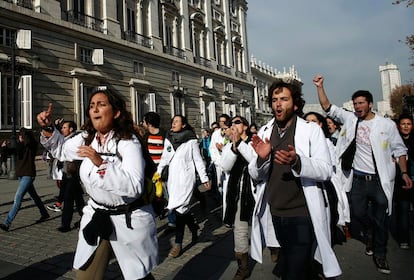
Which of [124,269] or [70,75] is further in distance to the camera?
[70,75]

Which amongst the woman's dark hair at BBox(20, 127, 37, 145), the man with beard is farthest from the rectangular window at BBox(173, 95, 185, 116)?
the man with beard

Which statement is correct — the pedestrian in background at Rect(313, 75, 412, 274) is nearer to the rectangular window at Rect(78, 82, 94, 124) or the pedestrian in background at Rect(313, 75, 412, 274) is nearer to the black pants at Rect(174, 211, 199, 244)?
the black pants at Rect(174, 211, 199, 244)

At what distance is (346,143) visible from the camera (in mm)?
4180

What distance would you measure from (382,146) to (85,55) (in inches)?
748

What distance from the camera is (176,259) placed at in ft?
14.0

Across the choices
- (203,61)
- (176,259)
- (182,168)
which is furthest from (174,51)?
(176,259)

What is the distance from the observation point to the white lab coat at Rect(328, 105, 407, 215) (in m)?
3.86

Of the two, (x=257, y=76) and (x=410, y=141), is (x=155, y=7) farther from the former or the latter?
(x=257, y=76)

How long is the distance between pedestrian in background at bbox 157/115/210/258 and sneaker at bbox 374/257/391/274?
2.39m

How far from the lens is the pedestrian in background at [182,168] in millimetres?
4762

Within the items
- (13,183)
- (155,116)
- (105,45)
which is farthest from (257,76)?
(155,116)

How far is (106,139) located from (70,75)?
1782 centimetres

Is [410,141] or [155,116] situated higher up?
[155,116]

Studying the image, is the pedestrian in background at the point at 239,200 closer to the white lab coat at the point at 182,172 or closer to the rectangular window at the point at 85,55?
the white lab coat at the point at 182,172
